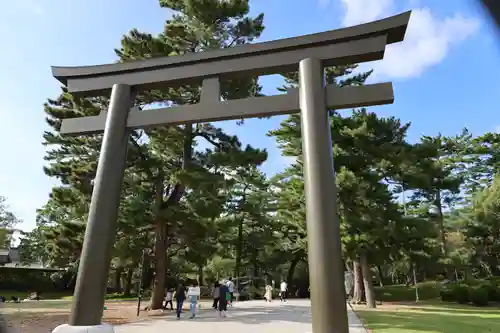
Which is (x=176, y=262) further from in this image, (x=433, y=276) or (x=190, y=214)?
(x=433, y=276)

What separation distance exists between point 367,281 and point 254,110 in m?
15.6

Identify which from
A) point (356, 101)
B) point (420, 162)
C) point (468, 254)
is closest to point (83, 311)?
point (356, 101)

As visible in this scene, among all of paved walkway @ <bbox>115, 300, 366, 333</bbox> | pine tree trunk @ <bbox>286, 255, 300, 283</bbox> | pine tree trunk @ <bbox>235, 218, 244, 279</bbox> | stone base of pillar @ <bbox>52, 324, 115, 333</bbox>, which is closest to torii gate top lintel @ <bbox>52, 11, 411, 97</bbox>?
stone base of pillar @ <bbox>52, 324, 115, 333</bbox>

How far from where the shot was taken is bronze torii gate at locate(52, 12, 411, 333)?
5.17 m

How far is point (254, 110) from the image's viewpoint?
6.30m

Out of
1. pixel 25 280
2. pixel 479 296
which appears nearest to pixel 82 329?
pixel 479 296

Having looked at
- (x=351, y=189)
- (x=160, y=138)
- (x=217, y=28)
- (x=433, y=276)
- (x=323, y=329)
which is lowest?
(x=323, y=329)

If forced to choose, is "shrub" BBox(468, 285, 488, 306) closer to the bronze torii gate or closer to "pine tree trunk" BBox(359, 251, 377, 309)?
"pine tree trunk" BBox(359, 251, 377, 309)

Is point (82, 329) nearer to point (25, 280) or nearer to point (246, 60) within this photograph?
point (246, 60)

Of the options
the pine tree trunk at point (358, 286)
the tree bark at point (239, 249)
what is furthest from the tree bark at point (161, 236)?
the pine tree trunk at point (358, 286)

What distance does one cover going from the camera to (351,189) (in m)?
16.9

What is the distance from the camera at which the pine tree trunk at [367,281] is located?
728 inches

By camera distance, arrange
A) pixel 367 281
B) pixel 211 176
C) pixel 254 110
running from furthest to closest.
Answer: pixel 367 281 → pixel 211 176 → pixel 254 110

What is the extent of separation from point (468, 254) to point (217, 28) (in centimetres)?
2512
